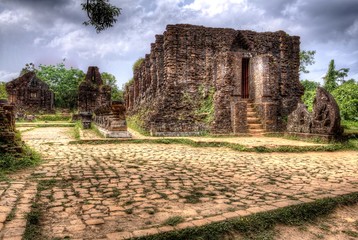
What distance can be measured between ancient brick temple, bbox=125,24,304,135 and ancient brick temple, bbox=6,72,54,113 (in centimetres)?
2940

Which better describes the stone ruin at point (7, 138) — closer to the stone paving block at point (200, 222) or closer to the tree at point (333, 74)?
the stone paving block at point (200, 222)

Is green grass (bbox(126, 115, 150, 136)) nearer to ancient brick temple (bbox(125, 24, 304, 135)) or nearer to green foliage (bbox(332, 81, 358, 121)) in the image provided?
ancient brick temple (bbox(125, 24, 304, 135))

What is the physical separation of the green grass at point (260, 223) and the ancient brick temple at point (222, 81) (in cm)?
871

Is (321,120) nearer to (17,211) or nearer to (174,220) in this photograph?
(174,220)

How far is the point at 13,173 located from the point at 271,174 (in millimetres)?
4463

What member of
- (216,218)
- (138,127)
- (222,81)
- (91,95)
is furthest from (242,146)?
(91,95)

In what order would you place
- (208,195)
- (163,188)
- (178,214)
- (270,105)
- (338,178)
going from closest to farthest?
(178,214), (208,195), (163,188), (338,178), (270,105)

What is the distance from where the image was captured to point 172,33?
13.5 meters

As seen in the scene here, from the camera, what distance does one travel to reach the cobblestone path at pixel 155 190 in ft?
8.72

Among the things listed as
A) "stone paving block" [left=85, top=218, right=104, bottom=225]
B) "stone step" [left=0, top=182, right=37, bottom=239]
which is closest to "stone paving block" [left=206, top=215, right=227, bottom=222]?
"stone paving block" [left=85, top=218, right=104, bottom=225]

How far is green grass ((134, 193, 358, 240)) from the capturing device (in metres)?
2.42

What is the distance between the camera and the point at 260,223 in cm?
271

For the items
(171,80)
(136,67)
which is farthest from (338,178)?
(136,67)

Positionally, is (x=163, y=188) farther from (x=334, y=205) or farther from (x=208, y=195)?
(x=334, y=205)
